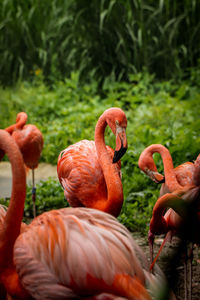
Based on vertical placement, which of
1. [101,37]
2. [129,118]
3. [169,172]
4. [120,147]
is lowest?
[129,118]

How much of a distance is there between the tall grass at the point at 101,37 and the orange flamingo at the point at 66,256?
19.7 ft

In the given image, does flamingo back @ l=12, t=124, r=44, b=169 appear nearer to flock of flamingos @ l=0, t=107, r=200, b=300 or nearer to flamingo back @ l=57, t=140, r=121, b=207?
flamingo back @ l=57, t=140, r=121, b=207

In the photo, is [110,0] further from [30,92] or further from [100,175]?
[100,175]

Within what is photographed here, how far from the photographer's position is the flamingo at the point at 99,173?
8.85 ft

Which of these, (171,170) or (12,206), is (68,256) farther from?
(171,170)

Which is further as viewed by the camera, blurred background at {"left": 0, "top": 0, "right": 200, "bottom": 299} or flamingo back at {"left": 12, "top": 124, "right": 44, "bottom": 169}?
blurred background at {"left": 0, "top": 0, "right": 200, "bottom": 299}

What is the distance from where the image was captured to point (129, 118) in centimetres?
613

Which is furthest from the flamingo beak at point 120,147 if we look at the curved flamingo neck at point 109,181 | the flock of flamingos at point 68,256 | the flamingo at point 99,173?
the flock of flamingos at point 68,256

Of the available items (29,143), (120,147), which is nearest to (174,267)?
(120,147)

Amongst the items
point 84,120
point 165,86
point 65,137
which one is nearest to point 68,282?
point 65,137

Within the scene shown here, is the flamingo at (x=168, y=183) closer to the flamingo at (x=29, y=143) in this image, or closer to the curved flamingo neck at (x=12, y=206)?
the curved flamingo neck at (x=12, y=206)

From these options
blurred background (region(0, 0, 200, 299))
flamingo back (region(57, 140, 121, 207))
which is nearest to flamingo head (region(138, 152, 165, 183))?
flamingo back (region(57, 140, 121, 207))

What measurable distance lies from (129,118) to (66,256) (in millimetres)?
4636

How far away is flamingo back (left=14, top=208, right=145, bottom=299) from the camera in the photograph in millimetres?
1621
